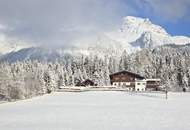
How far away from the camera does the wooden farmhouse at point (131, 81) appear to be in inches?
5138

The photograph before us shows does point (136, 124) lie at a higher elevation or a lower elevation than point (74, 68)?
lower

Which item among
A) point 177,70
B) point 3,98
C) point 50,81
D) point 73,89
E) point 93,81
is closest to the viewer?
point 3,98

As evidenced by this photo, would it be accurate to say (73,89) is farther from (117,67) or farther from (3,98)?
(117,67)

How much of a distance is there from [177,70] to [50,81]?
175 feet

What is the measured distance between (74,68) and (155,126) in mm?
148015

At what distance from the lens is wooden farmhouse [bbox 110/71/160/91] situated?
428ft

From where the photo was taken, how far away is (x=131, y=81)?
139 metres

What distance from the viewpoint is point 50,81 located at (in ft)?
414

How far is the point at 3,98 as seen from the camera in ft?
246

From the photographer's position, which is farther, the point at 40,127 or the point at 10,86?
the point at 10,86

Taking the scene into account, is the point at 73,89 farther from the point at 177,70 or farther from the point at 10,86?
the point at 177,70

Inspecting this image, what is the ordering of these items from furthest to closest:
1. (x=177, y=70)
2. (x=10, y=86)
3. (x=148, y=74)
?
1. (x=148, y=74)
2. (x=177, y=70)
3. (x=10, y=86)

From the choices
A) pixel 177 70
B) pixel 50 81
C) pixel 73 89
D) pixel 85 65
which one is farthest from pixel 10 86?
pixel 85 65

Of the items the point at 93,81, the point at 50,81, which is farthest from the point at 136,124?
the point at 93,81
